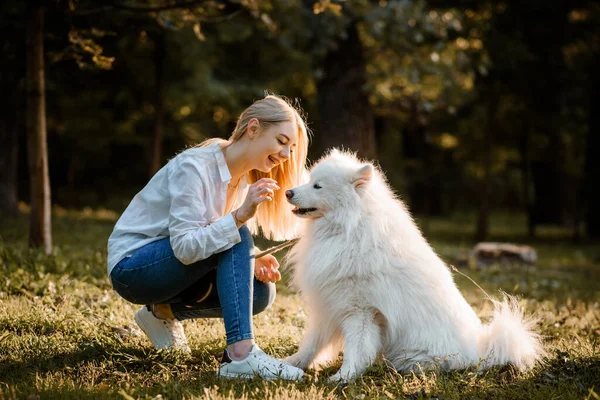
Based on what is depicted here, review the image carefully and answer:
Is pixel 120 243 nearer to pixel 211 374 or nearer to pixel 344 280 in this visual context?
pixel 211 374

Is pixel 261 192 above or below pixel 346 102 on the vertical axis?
below

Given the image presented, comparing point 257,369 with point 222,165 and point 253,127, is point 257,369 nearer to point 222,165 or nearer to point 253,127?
point 222,165

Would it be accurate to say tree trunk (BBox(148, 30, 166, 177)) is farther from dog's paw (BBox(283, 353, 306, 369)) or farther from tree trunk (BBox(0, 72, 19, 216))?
dog's paw (BBox(283, 353, 306, 369))

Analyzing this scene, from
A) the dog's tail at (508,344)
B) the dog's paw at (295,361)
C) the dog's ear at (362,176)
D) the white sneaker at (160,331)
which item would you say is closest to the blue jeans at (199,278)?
the white sneaker at (160,331)

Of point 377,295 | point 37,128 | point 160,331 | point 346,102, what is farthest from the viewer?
point 346,102

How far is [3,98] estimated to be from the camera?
35.2ft

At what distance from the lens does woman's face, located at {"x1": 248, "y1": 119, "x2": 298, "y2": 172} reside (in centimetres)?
344

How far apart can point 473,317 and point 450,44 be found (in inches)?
387

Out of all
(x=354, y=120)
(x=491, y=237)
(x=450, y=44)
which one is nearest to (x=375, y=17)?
(x=354, y=120)

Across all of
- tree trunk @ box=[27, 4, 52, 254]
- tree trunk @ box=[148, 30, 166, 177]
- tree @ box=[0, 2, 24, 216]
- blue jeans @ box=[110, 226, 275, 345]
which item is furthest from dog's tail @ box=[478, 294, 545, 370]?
tree @ box=[0, 2, 24, 216]

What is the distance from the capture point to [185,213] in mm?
3154

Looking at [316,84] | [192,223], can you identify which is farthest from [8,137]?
[192,223]

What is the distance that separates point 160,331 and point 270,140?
1344 millimetres

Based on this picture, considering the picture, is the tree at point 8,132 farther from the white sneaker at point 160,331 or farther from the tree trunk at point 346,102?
the white sneaker at point 160,331
